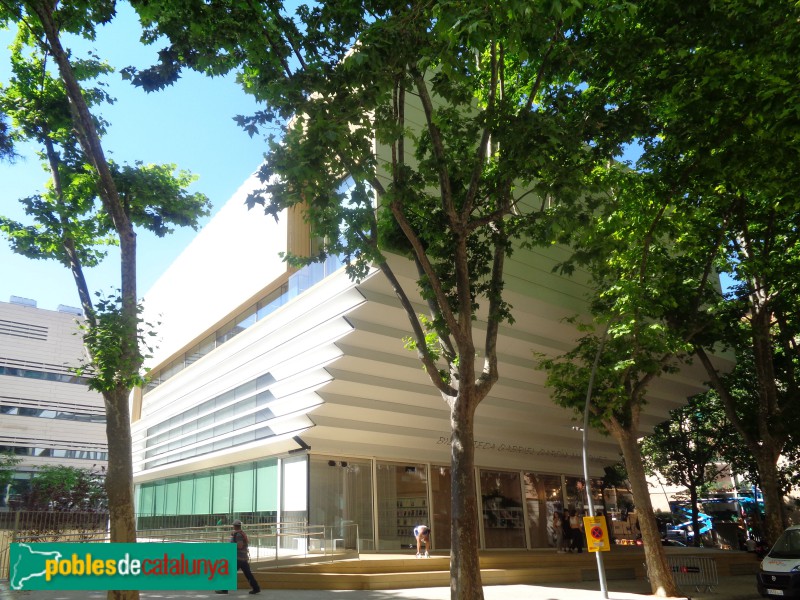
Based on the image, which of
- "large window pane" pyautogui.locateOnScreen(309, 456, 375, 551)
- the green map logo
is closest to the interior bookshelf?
"large window pane" pyautogui.locateOnScreen(309, 456, 375, 551)

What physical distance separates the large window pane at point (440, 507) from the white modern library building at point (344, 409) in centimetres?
6

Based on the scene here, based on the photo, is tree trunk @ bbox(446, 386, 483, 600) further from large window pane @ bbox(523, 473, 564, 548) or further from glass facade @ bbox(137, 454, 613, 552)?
large window pane @ bbox(523, 473, 564, 548)

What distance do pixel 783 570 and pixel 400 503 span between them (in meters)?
11.0

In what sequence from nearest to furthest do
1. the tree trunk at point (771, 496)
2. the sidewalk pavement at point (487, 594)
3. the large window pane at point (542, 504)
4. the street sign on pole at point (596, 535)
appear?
the sidewalk pavement at point (487, 594)
the street sign on pole at point (596, 535)
the tree trunk at point (771, 496)
the large window pane at point (542, 504)

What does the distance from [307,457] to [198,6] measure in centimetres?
1350

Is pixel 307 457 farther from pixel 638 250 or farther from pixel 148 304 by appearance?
pixel 148 304

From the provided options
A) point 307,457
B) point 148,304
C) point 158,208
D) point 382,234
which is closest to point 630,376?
point 382,234

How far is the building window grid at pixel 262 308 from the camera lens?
65.7 ft

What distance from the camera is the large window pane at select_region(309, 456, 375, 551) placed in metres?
19.5

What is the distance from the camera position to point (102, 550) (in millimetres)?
8969

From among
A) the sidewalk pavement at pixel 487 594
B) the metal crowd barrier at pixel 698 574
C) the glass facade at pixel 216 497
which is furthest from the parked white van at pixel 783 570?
the glass facade at pixel 216 497

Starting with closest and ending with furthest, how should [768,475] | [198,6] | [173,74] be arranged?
1. [198,6]
2. [173,74]
3. [768,475]

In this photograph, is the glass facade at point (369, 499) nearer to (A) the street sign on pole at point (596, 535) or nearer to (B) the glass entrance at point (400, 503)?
(B) the glass entrance at point (400, 503)

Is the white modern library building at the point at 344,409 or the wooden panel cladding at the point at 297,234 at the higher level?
the wooden panel cladding at the point at 297,234
